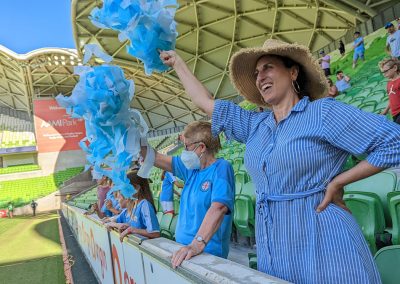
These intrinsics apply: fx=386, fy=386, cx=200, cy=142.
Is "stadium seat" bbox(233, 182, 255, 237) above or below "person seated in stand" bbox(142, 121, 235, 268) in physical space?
below

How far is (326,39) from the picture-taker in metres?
21.7

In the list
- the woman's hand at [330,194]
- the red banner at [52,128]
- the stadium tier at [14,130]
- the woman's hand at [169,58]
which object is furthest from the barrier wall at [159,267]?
the stadium tier at [14,130]

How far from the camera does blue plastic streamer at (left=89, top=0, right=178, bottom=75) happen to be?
5.46ft

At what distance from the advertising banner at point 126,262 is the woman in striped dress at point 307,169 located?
1.16m

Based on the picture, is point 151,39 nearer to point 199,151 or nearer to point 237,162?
point 199,151

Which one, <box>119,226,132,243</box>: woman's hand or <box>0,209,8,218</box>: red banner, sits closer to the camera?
<box>119,226,132,243</box>: woman's hand

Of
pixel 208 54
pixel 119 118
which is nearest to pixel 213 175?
pixel 119 118

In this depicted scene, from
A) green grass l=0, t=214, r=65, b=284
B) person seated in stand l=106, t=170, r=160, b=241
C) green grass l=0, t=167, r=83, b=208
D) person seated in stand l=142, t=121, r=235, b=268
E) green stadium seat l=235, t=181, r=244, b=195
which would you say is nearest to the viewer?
person seated in stand l=142, t=121, r=235, b=268

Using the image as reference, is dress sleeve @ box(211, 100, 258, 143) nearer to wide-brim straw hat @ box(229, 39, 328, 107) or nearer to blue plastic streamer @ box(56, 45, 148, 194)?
wide-brim straw hat @ box(229, 39, 328, 107)

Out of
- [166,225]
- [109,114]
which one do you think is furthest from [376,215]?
[166,225]

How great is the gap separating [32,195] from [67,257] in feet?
65.7

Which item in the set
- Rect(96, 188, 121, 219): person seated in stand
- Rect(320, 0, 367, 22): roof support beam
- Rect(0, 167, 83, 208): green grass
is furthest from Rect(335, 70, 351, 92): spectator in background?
Rect(0, 167, 83, 208): green grass

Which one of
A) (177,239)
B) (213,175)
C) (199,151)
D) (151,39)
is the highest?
(151,39)

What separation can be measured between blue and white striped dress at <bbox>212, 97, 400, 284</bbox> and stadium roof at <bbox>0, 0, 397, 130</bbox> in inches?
623
